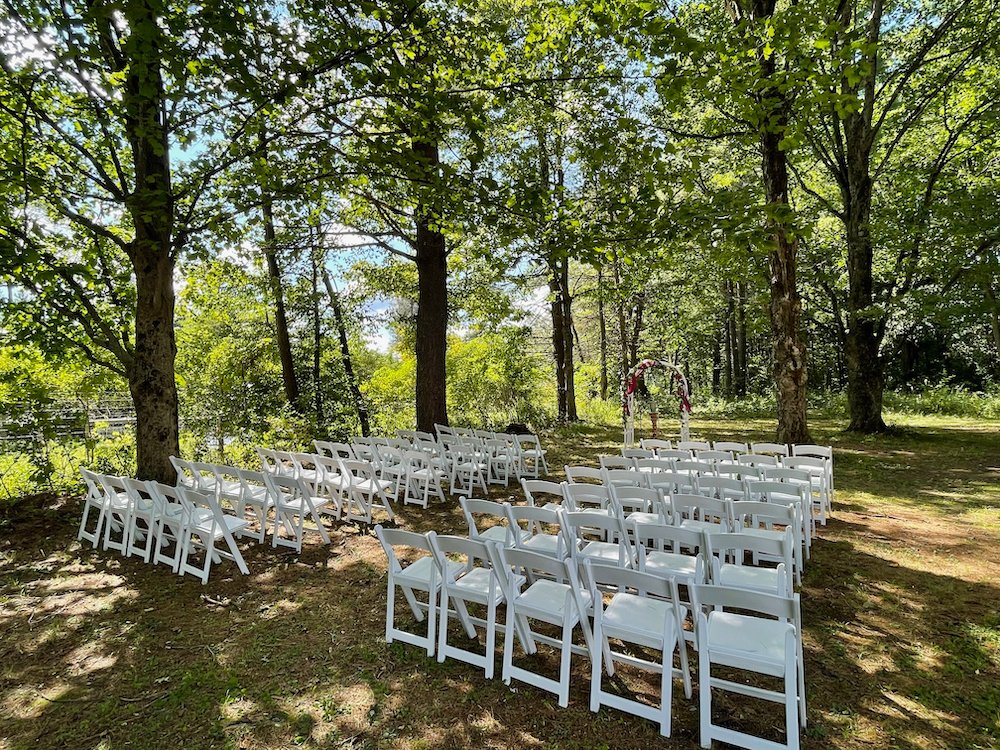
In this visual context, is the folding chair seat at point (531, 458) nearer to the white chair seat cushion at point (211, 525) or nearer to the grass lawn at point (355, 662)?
the grass lawn at point (355, 662)

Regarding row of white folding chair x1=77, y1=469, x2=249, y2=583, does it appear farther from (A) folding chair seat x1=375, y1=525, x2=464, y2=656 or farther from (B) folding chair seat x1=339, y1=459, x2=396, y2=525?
(A) folding chair seat x1=375, y1=525, x2=464, y2=656

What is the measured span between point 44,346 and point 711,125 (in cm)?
1079

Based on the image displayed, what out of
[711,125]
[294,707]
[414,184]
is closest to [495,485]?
[414,184]

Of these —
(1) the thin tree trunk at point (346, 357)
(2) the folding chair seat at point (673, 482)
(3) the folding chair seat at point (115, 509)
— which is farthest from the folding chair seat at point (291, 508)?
(1) the thin tree trunk at point (346, 357)

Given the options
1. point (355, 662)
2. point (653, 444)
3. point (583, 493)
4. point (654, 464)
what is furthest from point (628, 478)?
point (355, 662)

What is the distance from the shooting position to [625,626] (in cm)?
291

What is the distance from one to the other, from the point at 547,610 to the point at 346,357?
13.1m

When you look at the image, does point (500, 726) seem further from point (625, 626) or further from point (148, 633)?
point (148, 633)

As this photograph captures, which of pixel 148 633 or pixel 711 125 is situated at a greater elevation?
→ pixel 711 125

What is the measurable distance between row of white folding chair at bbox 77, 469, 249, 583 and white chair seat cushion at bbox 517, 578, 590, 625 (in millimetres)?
2967

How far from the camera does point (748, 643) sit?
2697 mm

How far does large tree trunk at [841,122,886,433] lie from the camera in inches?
486

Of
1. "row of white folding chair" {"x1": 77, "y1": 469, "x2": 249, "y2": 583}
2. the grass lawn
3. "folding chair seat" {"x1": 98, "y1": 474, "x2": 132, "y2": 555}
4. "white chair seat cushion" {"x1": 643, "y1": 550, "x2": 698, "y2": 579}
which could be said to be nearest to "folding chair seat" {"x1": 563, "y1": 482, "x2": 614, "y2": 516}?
"white chair seat cushion" {"x1": 643, "y1": 550, "x2": 698, "y2": 579}

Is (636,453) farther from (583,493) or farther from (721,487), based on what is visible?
(583,493)
